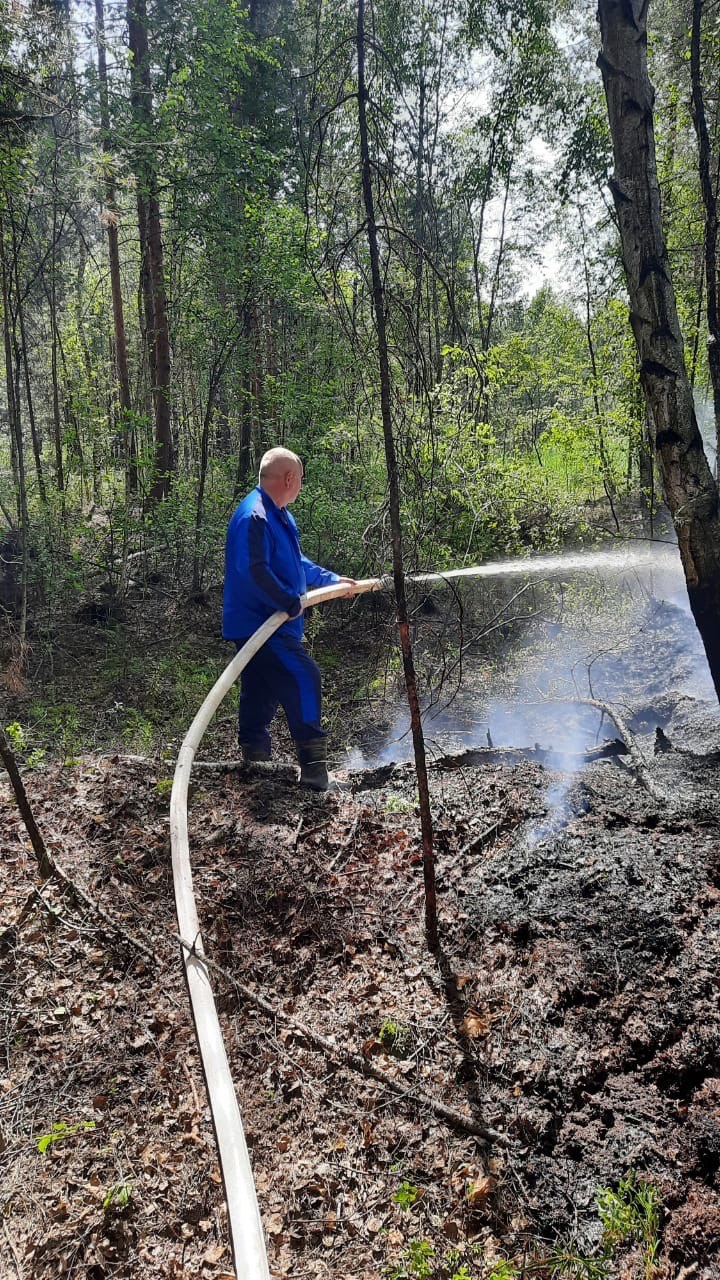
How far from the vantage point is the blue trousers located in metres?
4.64

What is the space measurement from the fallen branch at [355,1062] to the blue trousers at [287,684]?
194 cm

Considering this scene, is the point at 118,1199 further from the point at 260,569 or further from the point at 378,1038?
the point at 260,569

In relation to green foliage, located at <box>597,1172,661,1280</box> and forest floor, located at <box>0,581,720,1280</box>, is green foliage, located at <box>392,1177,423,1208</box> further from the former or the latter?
green foliage, located at <box>597,1172,661,1280</box>

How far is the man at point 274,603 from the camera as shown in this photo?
4.36m

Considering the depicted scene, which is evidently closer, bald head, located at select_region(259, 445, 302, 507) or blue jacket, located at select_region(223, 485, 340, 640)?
blue jacket, located at select_region(223, 485, 340, 640)

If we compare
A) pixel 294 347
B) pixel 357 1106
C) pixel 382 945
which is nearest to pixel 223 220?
pixel 294 347

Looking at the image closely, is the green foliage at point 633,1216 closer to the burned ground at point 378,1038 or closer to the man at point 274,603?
the burned ground at point 378,1038

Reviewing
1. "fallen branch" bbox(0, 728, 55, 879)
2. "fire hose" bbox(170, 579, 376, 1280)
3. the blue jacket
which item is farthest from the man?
"fallen branch" bbox(0, 728, 55, 879)

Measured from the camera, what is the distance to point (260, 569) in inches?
169

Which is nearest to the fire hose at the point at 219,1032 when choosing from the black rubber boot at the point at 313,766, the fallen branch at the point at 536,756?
the black rubber boot at the point at 313,766

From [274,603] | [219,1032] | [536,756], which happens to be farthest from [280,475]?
[219,1032]

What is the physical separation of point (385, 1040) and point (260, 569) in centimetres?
276

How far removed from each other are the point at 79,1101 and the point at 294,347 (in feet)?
29.2

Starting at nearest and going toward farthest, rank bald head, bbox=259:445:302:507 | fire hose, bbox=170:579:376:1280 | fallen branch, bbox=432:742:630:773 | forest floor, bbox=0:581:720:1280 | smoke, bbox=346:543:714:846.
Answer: fire hose, bbox=170:579:376:1280, forest floor, bbox=0:581:720:1280, bald head, bbox=259:445:302:507, fallen branch, bbox=432:742:630:773, smoke, bbox=346:543:714:846
